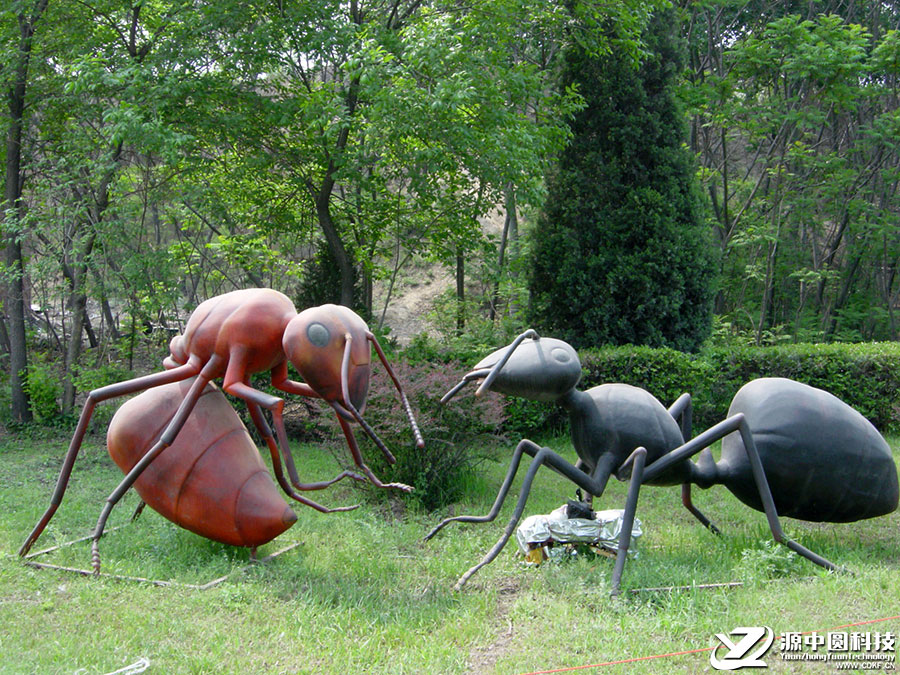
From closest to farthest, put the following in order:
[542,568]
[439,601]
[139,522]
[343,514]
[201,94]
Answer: [439,601], [542,568], [139,522], [343,514], [201,94]

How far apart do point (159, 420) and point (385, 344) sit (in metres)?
5.06

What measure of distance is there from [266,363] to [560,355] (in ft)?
5.79

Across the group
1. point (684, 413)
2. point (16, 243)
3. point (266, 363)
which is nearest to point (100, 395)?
point (266, 363)

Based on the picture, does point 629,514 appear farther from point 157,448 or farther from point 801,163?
point 801,163

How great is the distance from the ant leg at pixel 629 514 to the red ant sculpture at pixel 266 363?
48.5 inches

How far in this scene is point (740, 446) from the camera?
4660 millimetres

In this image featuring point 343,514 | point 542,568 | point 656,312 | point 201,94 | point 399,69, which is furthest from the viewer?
point 656,312

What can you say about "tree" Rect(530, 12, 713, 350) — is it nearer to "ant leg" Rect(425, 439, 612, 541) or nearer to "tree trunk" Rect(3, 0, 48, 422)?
"ant leg" Rect(425, 439, 612, 541)

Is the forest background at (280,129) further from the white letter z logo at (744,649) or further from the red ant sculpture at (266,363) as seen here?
the white letter z logo at (744,649)

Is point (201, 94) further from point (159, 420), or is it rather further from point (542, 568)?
point (542, 568)

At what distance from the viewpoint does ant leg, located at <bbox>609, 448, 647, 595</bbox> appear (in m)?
4.03

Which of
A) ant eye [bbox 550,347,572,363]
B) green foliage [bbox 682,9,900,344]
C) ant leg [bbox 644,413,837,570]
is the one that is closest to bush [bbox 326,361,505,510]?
ant eye [bbox 550,347,572,363]

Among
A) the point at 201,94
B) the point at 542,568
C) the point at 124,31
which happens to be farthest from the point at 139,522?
the point at 124,31

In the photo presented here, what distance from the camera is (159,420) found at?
4.85m
